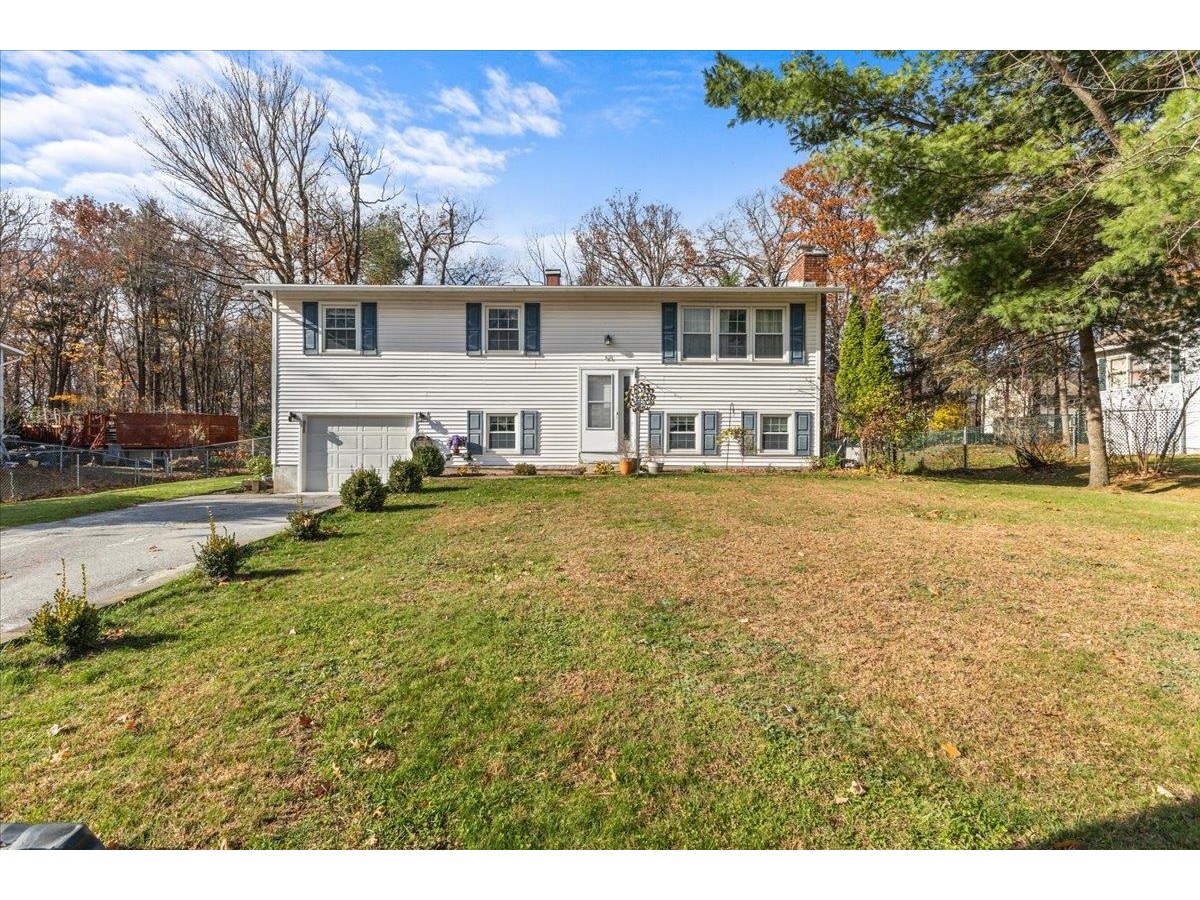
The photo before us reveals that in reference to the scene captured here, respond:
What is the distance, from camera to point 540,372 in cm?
1362

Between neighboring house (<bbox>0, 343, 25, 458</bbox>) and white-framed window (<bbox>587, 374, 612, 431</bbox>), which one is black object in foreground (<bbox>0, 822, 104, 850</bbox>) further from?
white-framed window (<bbox>587, 374, 612, 431</bbox>)

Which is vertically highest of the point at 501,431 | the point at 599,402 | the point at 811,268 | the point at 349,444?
the point at 811,268

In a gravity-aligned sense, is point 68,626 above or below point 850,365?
below

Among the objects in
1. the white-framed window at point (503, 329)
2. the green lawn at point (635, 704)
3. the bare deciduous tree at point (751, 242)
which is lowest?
the green lawn at point (635, 704)

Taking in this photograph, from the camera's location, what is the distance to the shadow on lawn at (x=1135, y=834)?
1.92 meters

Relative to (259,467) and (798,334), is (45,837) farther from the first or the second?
(798,334)

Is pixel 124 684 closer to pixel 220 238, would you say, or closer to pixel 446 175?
pixel 446 175

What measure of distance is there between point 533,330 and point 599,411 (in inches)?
99.5

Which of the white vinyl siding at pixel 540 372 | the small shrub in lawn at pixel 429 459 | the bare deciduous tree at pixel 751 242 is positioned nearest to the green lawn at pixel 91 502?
the white vinyl siding at pixel 540 372

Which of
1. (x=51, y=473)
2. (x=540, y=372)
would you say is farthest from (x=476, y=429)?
(x=51, y=473)

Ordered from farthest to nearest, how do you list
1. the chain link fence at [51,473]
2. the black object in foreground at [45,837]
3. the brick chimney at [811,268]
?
the brick chimney at [811,268] → the chain link fence at [51,473] → the black object in foreground at [45,837]

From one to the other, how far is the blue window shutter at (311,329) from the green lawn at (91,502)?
3.67 metres

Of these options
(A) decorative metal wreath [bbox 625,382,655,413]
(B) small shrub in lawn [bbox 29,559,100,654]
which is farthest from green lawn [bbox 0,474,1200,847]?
(A) decorative metal wreath [bbox 625,382,655,413]

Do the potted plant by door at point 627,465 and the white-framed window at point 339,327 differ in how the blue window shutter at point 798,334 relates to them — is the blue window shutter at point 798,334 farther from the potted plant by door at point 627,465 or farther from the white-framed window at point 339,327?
the white-framed window at point 339,327
